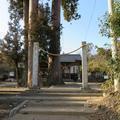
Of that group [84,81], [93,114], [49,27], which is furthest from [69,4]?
[93,114]

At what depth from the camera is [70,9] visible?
3506 centimetres

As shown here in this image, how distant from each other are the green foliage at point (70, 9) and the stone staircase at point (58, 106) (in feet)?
54.5

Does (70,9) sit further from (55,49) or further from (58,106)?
(58,106)

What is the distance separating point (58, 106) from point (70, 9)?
67.7 feet

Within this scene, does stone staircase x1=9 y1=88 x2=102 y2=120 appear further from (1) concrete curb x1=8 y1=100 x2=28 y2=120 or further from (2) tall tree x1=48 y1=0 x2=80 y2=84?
(2) tall tree x1=48 y1=0 x2=80 y2=84

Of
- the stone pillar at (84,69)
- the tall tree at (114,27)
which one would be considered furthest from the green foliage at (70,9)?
the tall tree at (114,27)

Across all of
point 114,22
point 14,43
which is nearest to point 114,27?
point 114,22

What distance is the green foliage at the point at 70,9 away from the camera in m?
34.4

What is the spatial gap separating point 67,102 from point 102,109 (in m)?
2.41

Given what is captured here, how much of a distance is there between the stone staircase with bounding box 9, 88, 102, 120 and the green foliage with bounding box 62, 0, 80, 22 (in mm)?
16616

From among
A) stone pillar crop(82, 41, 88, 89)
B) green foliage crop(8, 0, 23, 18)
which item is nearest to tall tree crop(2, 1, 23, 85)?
green foliage crop(8, 0, 23, 18)

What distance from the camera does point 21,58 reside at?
33.7 meters

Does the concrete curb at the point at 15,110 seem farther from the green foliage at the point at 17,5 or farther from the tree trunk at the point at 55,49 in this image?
the green foliage at the point at 17,5

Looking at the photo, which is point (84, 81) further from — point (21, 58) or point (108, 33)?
point (21, 58)
